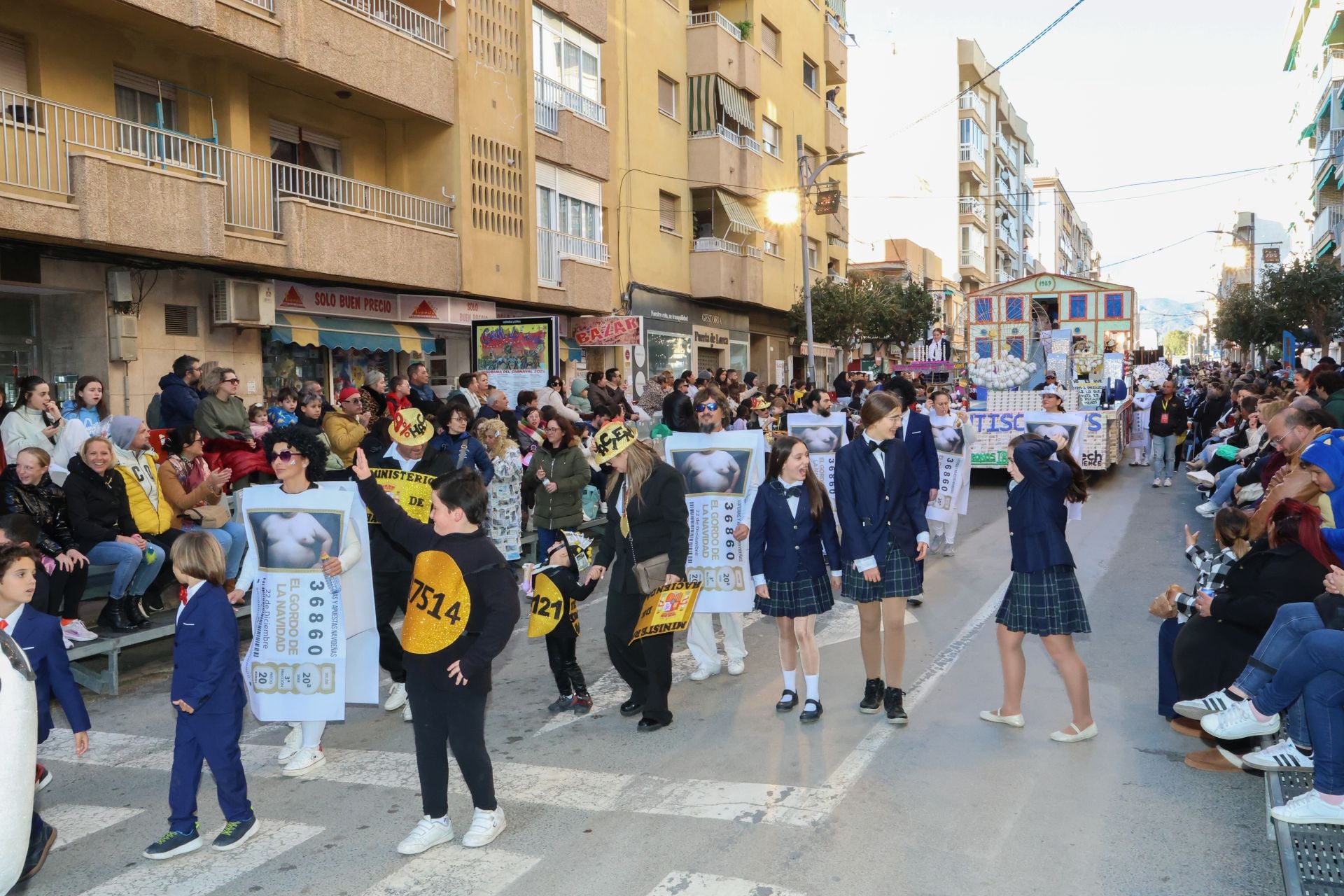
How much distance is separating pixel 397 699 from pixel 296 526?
169 centimetres

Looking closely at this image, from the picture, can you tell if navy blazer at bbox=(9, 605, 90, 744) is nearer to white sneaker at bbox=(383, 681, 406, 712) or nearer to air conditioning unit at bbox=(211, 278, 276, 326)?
white sneaker at bbox=(383, 681, 406, 712)

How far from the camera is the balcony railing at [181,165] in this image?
12328mm

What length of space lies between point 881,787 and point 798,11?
36147 millimetres

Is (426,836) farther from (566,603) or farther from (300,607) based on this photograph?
(566,603)

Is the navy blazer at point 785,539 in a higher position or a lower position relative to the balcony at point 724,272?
lower

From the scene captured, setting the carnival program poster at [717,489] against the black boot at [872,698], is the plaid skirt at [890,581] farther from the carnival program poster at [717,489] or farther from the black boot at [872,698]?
the carnival program poster at [717,489]

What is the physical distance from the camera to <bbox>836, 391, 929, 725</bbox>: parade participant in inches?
252

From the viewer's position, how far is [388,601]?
6.88 meters

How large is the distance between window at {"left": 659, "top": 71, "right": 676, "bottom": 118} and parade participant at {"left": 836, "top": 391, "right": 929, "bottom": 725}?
24111mm

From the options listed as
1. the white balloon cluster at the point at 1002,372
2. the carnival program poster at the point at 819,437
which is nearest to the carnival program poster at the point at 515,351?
the carnival program poster at the point at 819,437

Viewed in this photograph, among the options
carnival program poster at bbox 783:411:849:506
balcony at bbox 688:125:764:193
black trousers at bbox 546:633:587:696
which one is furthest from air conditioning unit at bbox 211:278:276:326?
balcony at bbox 688:125:764:193

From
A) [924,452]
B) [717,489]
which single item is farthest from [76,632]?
[924,452]

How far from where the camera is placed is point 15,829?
403 cm

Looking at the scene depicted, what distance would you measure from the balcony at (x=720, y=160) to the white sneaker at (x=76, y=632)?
2417 cm
